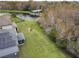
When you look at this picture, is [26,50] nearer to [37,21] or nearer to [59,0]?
[37,21]

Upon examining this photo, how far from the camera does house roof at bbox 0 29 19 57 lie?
219cm

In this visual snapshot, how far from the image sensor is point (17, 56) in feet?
7.37

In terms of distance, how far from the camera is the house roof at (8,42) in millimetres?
2191

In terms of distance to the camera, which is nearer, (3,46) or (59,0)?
(3,46)

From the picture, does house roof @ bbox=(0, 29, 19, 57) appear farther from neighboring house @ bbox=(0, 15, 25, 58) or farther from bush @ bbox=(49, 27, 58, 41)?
bush @ bbox=(49, 27, 58, 41)

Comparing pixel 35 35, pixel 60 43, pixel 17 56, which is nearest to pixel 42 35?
pixel 35 35

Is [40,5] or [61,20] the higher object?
[40,5]

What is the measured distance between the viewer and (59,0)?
2455 mm

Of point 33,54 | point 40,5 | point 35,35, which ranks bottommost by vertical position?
point 33,54

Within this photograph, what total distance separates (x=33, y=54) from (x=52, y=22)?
0.49 m

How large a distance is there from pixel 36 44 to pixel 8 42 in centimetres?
37

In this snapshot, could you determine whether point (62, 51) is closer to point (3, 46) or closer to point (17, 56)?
point (17, 56)

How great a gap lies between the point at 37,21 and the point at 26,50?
1.37 ft

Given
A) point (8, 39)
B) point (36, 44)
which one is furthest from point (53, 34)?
point (8, 39)
